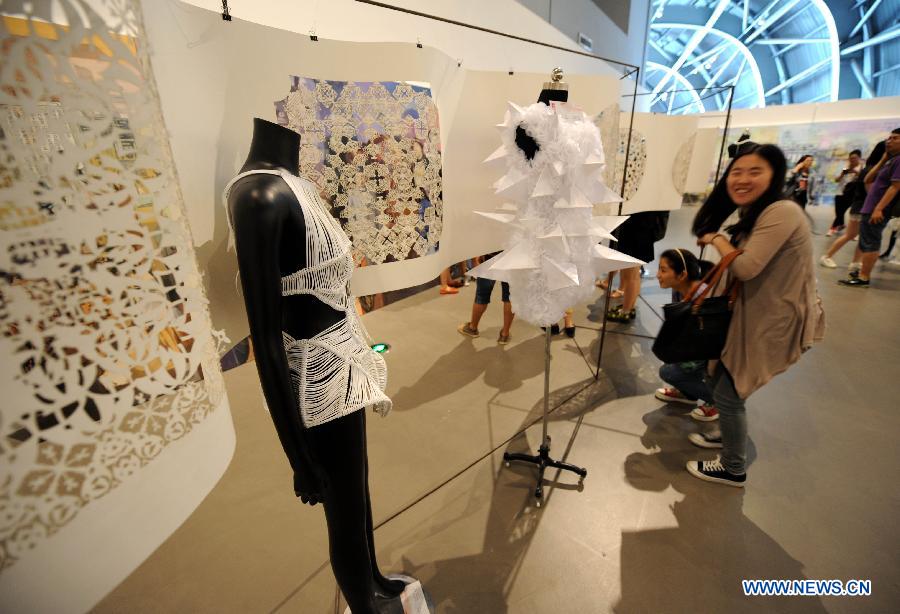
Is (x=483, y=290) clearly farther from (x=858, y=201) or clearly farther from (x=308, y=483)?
(x=858, y=201)

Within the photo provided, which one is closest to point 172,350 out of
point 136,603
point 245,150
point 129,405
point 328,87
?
point 129,405

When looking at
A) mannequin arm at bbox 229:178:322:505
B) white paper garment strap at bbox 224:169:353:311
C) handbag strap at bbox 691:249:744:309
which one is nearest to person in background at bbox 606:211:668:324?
handbag strap at bbox 691:249:744:309

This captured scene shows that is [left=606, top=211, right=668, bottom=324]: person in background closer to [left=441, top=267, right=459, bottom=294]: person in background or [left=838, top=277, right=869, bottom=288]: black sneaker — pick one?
[left=441, top=267, right=459, bottom=294]: person in background

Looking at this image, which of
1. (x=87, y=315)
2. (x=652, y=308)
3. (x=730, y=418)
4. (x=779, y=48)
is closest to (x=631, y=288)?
(x=652, y=308)

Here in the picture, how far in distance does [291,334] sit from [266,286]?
0.59 ft

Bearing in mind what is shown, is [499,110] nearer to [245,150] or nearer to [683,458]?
[245,150]

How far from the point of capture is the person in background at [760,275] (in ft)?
4.74

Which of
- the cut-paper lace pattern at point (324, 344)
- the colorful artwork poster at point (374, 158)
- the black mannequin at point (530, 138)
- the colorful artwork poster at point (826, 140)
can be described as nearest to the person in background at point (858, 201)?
the colorful artwork poster at point (826, 140)

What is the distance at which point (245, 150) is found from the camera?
3.62ft

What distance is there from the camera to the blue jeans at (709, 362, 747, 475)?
1.74 meters

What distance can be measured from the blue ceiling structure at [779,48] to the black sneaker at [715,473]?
36.2ft

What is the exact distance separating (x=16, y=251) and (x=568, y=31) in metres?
6.00

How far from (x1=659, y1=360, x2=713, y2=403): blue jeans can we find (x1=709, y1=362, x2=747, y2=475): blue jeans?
1.33 feet

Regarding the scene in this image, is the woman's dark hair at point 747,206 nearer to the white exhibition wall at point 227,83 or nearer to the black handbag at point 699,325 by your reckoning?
the black handbag at point 699,325
